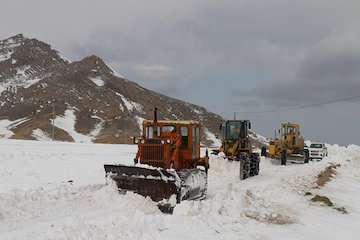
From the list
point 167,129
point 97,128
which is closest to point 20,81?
point 97,128

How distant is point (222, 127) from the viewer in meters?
24.8

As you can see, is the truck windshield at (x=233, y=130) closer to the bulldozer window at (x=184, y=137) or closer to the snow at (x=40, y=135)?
the bulldozer window at (x=184, y=137)

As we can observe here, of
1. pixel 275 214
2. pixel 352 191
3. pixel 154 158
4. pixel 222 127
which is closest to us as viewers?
pixel 275 214

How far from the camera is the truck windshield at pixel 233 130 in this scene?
2433 cm

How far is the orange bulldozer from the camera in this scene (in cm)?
1252

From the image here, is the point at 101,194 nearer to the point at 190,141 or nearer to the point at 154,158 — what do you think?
the point at 154,158

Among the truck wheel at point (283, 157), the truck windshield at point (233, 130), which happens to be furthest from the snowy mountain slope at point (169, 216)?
the truck wheel at point (283, 157)

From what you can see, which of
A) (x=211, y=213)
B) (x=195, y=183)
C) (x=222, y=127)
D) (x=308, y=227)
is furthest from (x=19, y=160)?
(x=308, y=227)

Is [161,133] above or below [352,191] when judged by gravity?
above

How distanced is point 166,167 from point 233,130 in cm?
1126

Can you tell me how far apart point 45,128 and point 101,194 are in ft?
208

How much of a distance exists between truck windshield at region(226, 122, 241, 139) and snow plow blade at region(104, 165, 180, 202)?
12.2 metres

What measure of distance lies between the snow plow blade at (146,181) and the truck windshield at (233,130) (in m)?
12.2

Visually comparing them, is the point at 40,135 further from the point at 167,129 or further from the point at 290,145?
the point at 167,129
